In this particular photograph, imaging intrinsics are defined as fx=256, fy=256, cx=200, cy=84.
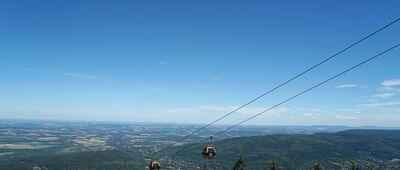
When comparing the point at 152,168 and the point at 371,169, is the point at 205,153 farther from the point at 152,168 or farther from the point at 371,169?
the point at 371,169

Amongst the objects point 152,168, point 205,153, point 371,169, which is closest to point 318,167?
point 371,169

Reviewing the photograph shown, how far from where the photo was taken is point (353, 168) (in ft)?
196

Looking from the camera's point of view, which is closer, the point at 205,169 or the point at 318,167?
the point at 318,167

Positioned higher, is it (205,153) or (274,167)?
(205,153)

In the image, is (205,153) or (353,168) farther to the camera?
(353,168)

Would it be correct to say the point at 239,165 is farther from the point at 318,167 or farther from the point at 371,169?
the point at 371,169

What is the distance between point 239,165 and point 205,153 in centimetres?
2672

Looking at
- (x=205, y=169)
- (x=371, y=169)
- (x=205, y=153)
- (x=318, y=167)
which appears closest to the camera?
(x=205, y=153)

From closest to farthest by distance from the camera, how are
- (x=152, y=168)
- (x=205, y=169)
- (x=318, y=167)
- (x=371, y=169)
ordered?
(x=152, y=168) → (x=318, y=167) → (x=371, y=169) → (x=205, y=169)

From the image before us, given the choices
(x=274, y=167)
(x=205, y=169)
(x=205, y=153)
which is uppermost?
(x=205, y=153)

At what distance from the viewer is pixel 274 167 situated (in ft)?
188

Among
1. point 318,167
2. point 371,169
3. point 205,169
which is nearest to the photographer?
point 318,167

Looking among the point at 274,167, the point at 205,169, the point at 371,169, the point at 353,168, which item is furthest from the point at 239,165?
the point at 371,169

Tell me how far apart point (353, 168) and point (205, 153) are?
4166 cm
